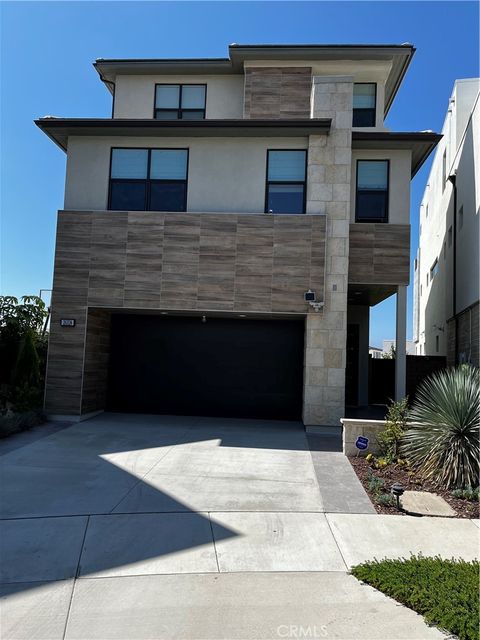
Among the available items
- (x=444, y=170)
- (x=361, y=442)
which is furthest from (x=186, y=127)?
(x=444, y=170)

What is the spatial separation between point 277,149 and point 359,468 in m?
7.58

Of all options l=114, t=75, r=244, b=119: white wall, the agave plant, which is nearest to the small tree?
l=114, t=75, r=244, b=119: white wall

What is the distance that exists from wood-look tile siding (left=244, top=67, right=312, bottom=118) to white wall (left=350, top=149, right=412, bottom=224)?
2.63 meters

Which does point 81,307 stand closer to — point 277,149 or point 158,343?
point 158,343

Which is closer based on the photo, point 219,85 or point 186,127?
point 186,127

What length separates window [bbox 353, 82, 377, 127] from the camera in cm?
1340

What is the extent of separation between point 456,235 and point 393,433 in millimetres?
9103

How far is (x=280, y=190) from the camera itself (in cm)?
1160

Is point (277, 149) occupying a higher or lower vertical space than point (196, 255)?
higher

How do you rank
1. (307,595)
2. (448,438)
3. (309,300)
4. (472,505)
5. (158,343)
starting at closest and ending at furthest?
(307,595), (472,505), (448,438), (309,300), (158,343)

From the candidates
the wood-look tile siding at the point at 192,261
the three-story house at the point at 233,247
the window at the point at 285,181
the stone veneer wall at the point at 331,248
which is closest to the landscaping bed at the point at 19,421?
the three-story house at the point at 233,247

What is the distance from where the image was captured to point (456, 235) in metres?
14.8

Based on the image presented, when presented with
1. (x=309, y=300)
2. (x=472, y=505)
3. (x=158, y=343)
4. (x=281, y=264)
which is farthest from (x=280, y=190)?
(x=472, y=505)

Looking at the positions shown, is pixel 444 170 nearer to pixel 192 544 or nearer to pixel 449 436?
pixel 449 436
